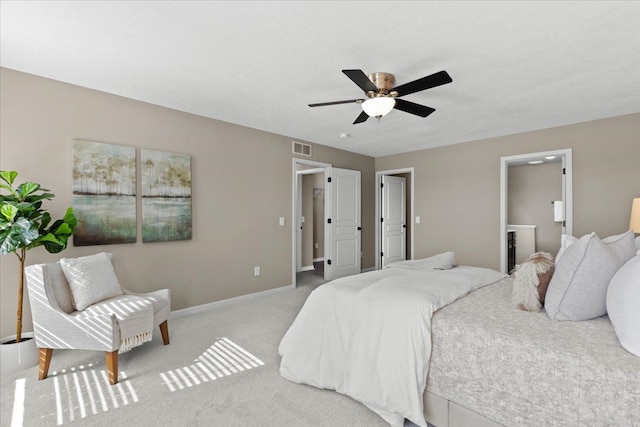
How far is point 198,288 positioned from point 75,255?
4.36ft

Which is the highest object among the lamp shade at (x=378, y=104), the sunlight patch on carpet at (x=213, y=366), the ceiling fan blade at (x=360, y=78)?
the ceiling fan blade at (x=360, y=78)

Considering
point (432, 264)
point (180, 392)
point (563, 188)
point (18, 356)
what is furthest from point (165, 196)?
point (563, 188)

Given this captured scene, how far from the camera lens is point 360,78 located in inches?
88.4

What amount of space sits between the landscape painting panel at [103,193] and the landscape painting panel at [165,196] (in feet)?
0.42

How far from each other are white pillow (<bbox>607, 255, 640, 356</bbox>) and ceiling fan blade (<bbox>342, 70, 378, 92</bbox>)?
71.6 inches

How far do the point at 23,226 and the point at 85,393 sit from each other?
130cm

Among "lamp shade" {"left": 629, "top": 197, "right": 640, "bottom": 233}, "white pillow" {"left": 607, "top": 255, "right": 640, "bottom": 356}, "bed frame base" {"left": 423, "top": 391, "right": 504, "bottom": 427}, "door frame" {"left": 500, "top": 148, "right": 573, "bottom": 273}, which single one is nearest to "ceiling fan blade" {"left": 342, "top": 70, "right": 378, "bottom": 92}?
"white pillow" {"left": 607, "top": 255, "right": 640, "bottom": 356}

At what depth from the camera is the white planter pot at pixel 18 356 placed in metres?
2.35

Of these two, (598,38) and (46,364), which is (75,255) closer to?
(46,364)

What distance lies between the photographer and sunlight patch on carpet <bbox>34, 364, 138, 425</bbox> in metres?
1.92

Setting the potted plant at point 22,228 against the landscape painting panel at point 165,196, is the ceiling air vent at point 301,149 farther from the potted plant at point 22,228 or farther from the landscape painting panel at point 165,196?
the potted plant at point 22,228

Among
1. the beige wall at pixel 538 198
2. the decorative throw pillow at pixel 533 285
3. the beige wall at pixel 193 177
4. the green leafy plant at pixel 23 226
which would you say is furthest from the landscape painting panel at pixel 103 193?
the beige wall at pixel 538 198

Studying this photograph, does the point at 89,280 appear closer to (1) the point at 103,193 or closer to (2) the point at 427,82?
(1) the point at 103,193

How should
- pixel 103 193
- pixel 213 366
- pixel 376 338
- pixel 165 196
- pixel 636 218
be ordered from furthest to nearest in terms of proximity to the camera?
pixel 165 196 < pixel 103 193 < pixel 636 218 < pixel 213 366 < pixel 376 338
